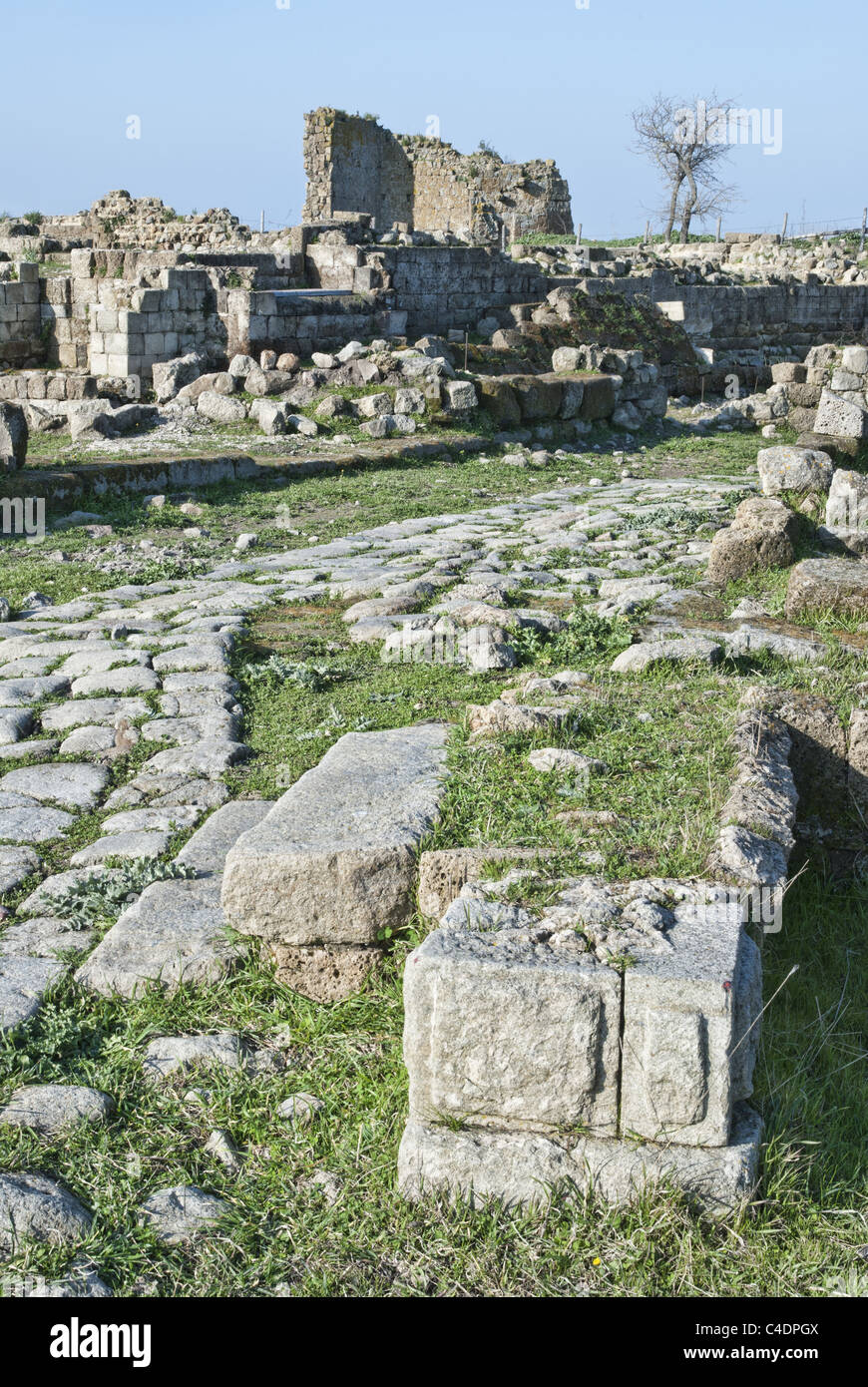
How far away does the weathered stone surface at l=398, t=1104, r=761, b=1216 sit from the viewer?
2.66 m

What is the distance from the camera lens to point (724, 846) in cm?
329

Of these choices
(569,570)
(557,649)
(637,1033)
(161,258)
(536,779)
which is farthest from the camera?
(161,258)

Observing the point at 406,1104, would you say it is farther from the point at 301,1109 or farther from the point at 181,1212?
the point at 181,1212

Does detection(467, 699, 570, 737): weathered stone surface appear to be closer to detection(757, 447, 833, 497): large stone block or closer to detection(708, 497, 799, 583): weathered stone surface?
detection(708, 497, 799, 583): weathered stone surface

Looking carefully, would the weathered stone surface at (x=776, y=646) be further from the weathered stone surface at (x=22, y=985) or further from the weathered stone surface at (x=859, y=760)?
the weathered stone surface at (x=22, y=985)

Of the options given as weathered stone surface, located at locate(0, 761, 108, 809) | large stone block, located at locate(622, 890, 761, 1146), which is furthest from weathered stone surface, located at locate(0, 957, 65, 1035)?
large stone block, located at locate(622, 890, 761, 1146)

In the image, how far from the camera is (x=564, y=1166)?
2713 millimetres

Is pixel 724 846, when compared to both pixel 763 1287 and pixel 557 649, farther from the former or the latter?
pixel 557 649

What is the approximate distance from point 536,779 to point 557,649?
219 cm

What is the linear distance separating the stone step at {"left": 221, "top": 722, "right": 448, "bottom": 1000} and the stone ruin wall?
1129 inches

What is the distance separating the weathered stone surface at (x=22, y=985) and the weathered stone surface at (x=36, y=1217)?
0.70 meters

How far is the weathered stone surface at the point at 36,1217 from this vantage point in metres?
2.61
